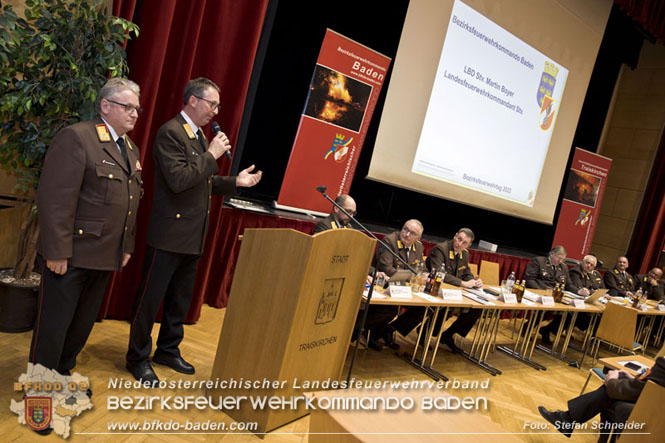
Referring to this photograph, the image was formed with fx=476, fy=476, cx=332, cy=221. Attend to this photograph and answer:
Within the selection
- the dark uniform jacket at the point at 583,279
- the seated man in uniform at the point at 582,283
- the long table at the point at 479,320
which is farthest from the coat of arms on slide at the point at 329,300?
the dark uniform jacket at the point at 583,279

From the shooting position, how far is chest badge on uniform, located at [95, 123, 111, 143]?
216 cm

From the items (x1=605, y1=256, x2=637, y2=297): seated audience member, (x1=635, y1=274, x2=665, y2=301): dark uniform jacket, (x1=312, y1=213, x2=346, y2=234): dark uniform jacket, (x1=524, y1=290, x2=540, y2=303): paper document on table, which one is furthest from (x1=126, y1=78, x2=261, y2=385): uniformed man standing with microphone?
(x1=635, y1=274, x2=665, y2=301): dark uniform jacket

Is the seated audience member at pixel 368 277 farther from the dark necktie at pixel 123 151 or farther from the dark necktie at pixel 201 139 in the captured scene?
the dark necktie at pixel 123 151

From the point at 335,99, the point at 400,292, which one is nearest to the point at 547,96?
the point at 335,99

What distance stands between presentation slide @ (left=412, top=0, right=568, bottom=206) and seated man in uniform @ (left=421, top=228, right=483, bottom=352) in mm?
1327

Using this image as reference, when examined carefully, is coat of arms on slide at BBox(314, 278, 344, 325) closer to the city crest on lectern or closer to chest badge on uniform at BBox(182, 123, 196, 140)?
chest badge on uniform at BBox(182, 123, 196, 140)

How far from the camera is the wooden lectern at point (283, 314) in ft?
7.61

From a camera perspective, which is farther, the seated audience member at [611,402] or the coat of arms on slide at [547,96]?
the coat of arms on slide at [547,96]

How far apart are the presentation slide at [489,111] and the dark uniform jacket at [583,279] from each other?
3.97ft

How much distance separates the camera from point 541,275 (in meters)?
6.10

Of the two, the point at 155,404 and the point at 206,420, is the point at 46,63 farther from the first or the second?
the point at 206,420

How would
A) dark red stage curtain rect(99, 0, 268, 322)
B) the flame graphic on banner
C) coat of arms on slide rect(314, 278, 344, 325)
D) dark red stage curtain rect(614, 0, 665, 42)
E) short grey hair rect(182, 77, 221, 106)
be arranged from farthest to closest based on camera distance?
dark red stage curtain rect(614, 0, 665, 42), the flame graphic on banner, dark red stage curtain rect(99, 0, 268, 322), short grey hair rect(182, 77, 221, 106), coat of arms on slide rect(314, 278, 344, 325)

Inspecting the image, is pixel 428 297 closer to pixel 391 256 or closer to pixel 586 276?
pixel 391 256

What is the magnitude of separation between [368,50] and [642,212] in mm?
7261
